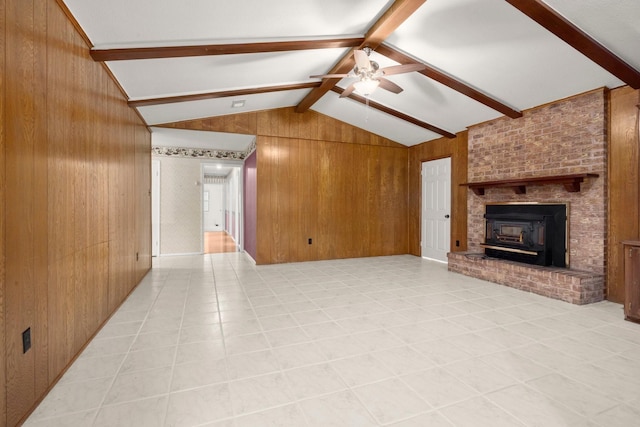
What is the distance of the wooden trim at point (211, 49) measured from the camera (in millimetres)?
2652

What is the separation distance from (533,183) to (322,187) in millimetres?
3557

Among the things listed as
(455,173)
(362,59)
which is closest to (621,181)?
(455,173)

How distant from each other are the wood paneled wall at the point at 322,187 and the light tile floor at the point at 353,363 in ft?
7.13

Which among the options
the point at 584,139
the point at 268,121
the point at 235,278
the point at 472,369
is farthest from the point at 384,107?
the point at 472,369

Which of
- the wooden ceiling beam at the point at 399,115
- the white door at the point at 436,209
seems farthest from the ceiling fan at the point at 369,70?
the white door at the point at 436,209

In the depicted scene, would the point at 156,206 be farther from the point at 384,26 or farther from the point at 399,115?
the point at 384,26

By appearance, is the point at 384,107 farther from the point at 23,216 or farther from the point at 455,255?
the point at 23,216

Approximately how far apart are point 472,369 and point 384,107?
446 centimetres

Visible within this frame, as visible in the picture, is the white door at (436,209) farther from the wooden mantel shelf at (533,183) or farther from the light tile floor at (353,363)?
the light tile floor at (353,363)

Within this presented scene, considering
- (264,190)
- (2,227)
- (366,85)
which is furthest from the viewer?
(264,190)

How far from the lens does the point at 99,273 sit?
108 inches

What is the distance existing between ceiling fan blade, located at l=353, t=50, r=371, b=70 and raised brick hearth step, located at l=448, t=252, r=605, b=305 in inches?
130

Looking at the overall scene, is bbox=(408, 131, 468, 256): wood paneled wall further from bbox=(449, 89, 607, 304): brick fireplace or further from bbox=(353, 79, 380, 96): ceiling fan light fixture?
bbox=(353, 79, 380, 96): ceiling fan light fixture

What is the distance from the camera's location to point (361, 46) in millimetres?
3400
